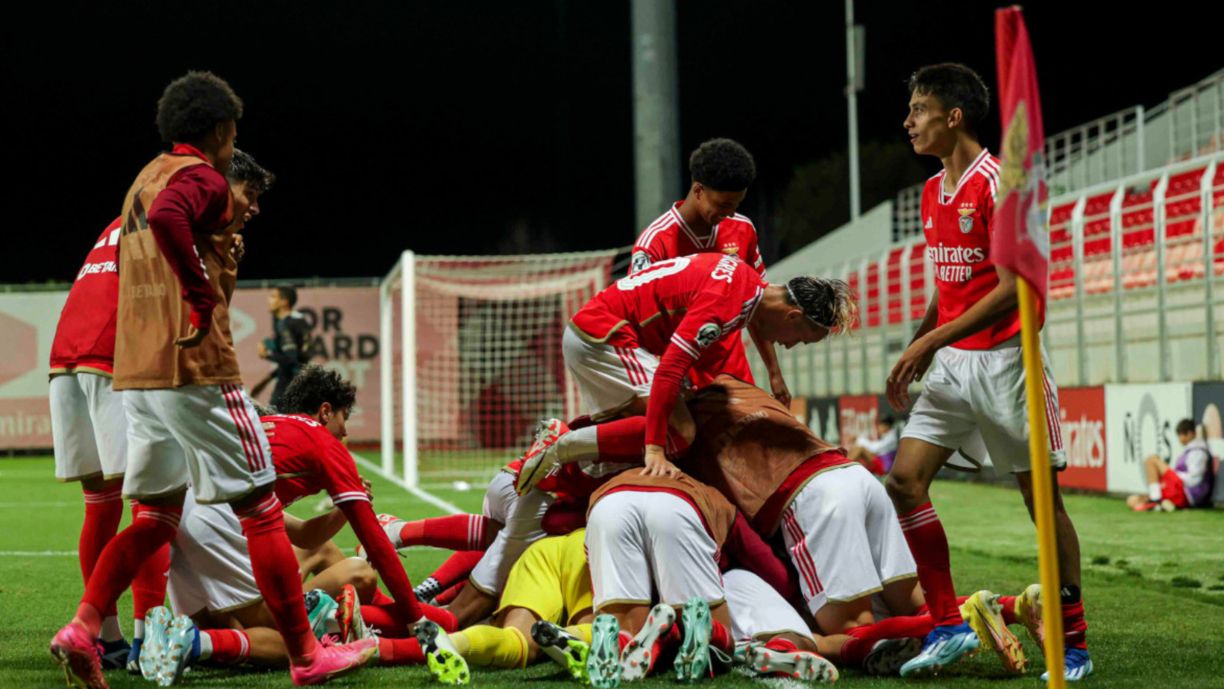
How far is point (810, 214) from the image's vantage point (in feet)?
158

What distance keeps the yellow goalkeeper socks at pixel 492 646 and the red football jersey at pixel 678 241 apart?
6.70 ft

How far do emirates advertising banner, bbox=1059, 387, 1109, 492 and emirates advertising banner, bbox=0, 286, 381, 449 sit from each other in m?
15.9

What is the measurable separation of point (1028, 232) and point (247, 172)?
279 centimetres

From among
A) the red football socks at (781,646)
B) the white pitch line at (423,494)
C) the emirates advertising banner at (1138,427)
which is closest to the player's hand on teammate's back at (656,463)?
the red football socks at (781,646)

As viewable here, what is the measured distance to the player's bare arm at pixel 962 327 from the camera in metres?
4.70

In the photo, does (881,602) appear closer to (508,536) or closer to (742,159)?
(508,536)

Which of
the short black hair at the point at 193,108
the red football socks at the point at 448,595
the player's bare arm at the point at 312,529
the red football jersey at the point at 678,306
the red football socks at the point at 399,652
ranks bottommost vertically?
the red football socks at the point at 399,652

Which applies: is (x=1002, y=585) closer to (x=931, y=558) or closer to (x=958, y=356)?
(x=931, y=558)

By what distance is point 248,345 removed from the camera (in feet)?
93.7

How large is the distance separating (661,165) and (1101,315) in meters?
7.37

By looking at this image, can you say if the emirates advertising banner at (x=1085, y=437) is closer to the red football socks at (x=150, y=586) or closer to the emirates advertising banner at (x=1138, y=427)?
the emirates advertising banner at (x=1138, y=427)

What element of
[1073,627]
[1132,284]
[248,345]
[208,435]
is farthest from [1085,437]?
[248,345]

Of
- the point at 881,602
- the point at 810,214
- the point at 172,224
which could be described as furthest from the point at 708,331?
the point at 810,214

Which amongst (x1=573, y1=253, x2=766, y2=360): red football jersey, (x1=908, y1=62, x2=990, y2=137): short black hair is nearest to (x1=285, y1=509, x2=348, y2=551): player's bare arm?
(x1=573, y1=253, x2=766, y2=360): red football jersey
